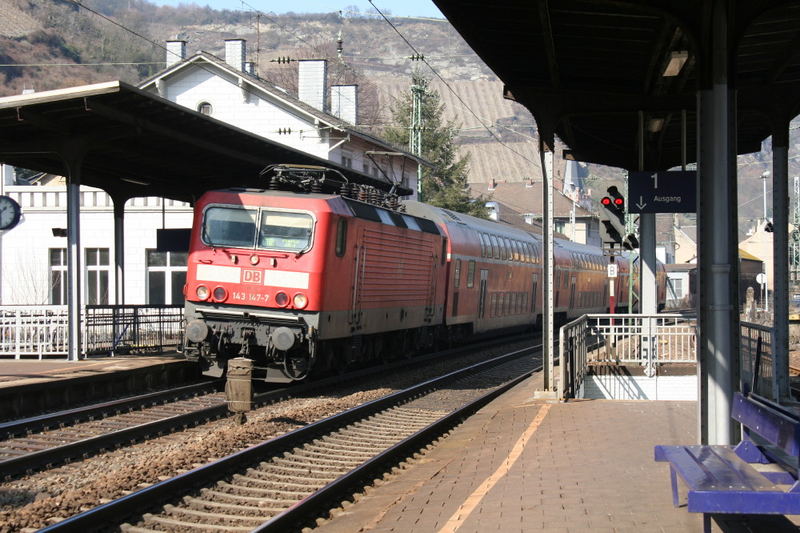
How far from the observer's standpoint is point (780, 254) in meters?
13.0

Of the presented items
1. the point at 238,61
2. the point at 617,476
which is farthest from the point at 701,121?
the point at 238,61

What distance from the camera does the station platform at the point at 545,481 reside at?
6734mm

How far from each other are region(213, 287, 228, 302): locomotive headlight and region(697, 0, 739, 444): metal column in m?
8.79

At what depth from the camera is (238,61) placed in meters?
47.9

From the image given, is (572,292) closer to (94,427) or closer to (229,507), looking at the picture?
(94,427)

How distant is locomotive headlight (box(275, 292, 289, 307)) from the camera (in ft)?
50.2

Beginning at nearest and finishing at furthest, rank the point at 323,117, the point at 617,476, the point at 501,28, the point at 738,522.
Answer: the point at 738,522, the point at 617,476, the point at 501,28, the point at 323,117

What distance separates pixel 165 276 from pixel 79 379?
23.8 meters

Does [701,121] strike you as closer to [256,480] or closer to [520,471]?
[520,471]

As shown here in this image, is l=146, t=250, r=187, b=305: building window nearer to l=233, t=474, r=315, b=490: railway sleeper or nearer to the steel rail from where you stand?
the steel rail

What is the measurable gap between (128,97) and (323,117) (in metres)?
26.1

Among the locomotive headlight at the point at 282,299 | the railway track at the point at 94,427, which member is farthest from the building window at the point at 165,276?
the locomotive headlight at the point at 282,299

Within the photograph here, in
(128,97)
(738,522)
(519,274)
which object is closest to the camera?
(738,522)

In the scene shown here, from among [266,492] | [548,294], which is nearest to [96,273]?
[548,294]
